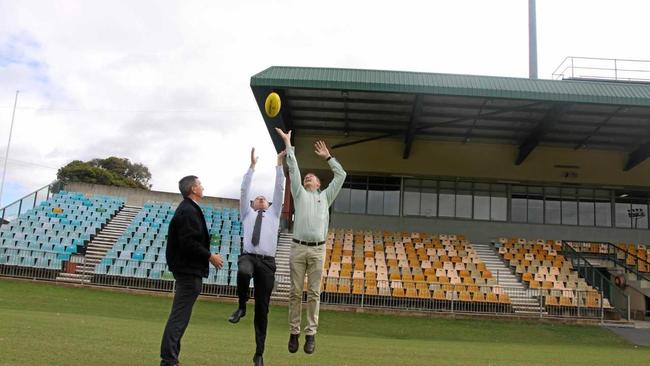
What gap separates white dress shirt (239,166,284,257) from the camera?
621 cm

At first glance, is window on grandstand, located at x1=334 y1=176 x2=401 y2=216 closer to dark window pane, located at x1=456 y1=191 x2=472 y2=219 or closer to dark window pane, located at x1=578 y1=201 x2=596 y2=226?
dark window pane, located at x1=456 y1=191 x2=472 y2=219

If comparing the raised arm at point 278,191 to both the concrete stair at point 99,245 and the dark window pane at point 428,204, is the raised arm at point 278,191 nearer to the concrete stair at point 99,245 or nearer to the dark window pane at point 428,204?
the concrete stair at point 99,245

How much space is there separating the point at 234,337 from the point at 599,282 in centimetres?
1779

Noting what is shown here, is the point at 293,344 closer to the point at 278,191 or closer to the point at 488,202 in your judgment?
the point at 278,191

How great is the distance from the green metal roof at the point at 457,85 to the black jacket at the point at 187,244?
15.7 meters

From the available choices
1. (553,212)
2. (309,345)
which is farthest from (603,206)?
(309,345)

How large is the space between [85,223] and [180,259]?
895 inches

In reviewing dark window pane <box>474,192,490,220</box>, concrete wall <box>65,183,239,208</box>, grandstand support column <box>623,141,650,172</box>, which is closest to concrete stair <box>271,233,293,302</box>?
concrete wall <box>65,183,239,208</box>

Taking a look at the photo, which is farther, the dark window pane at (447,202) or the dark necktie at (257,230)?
the dark window pane at (447,202)

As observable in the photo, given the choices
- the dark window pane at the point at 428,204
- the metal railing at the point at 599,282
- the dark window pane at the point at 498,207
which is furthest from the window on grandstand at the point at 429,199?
the metal railing at the point at 599,282

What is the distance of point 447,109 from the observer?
24.0m

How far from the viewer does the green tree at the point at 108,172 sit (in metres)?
60.7

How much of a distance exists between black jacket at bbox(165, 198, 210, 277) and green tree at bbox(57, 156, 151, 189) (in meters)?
56.0

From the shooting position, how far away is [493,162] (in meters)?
28.3
